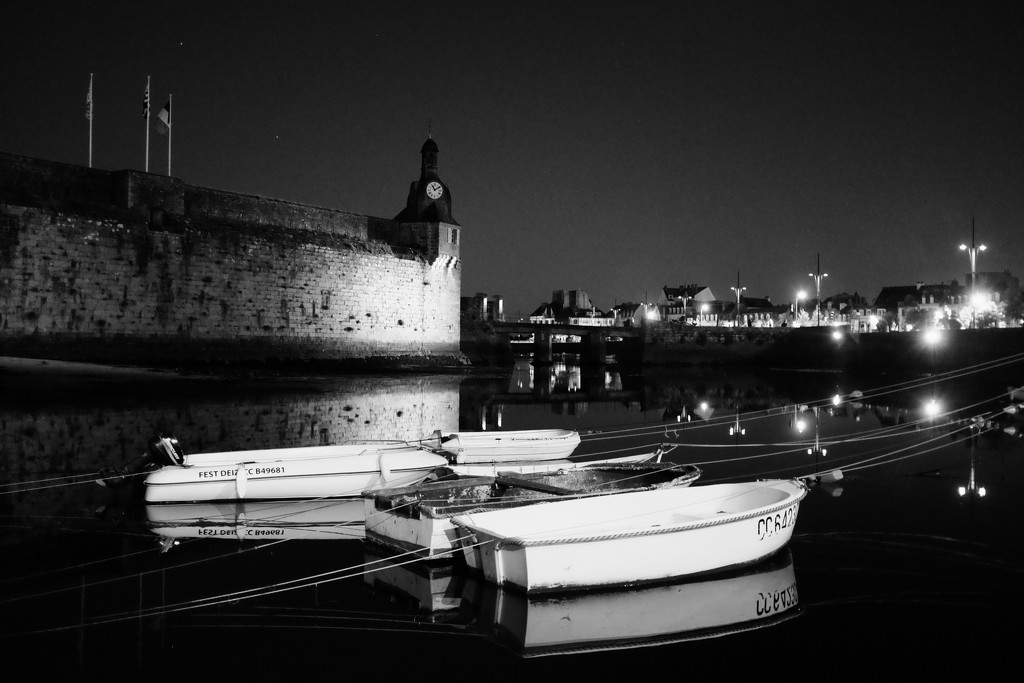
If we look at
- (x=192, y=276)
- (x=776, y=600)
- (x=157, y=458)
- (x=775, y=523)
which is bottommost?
(x=776, y=600)

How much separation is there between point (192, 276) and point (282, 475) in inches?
822

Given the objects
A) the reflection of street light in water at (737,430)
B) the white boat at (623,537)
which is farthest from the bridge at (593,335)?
the white boat at (623,537)

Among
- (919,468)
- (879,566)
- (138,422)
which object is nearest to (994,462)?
(919,468)

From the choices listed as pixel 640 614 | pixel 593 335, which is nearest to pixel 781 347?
pixel 593 335

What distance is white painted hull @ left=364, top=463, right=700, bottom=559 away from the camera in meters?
5.48

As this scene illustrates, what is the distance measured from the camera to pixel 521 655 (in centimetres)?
404

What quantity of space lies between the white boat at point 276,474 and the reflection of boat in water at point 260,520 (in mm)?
119

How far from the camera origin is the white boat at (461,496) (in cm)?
549

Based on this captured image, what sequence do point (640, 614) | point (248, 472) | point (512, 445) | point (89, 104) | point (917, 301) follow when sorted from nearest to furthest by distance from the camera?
point (640, 614), point (248, 472), point (512, 445), point (89, 104), point (917, 301)

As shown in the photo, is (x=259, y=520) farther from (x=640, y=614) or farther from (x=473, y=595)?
(x=640, y=614)

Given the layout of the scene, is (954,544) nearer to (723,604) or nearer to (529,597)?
(723,604)

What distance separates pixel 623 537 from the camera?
4.85 meters

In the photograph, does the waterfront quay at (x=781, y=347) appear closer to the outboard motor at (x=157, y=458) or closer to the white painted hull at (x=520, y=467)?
the white painted hull at (x=520, y=467)

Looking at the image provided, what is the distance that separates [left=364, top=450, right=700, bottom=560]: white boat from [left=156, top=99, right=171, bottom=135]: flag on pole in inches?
864
